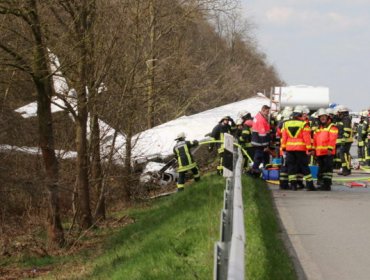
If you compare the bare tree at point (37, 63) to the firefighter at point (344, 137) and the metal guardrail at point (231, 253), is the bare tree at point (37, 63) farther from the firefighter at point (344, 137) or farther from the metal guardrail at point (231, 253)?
the firefighter at point (344, 137)

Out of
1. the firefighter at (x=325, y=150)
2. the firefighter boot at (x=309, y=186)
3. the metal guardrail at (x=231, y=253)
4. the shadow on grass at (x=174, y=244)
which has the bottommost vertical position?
the shadow on grass at (x=174, y=244)

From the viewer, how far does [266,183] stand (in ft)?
56.7

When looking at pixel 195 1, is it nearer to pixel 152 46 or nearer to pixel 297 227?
pixel 152 46

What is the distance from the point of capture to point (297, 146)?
15.9 meters

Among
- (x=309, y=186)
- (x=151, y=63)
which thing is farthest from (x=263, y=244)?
(x=151, y=63)

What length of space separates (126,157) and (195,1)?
7.95 metres

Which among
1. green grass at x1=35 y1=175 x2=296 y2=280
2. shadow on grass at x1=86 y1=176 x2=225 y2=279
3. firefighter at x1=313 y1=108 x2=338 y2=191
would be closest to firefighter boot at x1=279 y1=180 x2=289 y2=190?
firefighter at x1=313 y1=108 x2=338 y2=191

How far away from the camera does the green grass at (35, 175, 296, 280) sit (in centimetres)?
757

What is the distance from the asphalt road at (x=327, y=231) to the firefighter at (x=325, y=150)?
23.1 inches

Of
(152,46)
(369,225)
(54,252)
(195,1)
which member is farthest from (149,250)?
(195,1)

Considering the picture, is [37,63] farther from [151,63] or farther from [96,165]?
[151,63]

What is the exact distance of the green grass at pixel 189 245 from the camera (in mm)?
7566

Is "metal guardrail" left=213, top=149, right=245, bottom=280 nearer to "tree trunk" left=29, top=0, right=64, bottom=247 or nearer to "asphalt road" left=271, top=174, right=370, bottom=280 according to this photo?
"asphalt road" left=271, top=174, right=370, bottom=280

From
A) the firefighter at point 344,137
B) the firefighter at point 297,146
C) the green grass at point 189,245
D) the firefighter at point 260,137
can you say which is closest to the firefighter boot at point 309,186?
the firefighter at point 297,146
